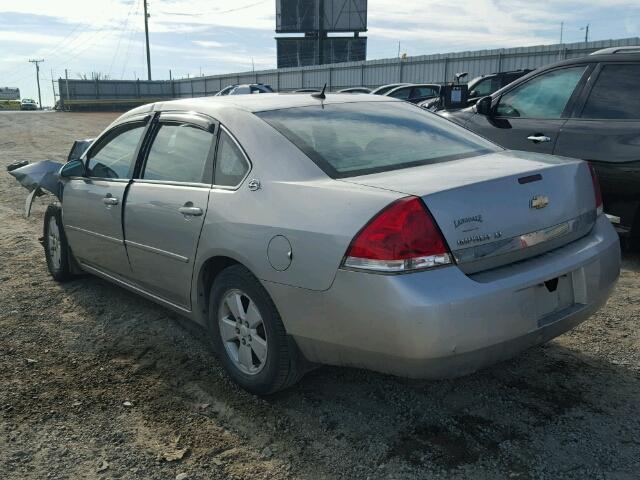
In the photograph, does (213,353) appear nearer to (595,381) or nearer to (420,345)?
(420,345)

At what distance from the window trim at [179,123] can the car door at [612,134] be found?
335cm

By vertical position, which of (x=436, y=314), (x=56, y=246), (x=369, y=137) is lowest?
(x=56, y=246)

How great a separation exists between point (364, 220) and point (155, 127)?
6.58 ft

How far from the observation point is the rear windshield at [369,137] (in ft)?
9.88

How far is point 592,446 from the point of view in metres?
2.60

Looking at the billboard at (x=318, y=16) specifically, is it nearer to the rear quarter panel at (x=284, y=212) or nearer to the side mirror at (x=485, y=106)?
the side mirror at (x=485, y=106)

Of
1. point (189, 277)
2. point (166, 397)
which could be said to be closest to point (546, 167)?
point (189, 277)

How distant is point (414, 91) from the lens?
17906 mm

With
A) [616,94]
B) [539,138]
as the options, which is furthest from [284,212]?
[616,94]

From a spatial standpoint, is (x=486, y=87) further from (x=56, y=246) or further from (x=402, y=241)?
(x=402, y=241)

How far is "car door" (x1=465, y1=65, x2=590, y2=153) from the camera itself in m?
5.48

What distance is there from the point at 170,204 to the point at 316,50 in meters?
59.8

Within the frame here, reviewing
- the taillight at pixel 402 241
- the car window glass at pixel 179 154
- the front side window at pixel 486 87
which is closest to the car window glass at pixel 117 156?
the car window glass at pixel 179 154

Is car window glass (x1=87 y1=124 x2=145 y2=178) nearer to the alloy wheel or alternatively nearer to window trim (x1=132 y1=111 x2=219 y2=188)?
window trim (x1=132 y1=111 x2=219 y2=188)
